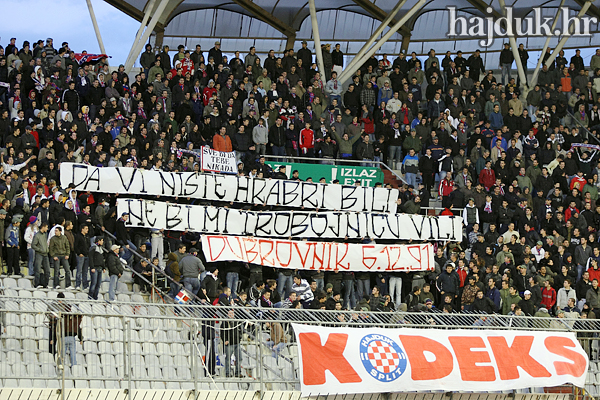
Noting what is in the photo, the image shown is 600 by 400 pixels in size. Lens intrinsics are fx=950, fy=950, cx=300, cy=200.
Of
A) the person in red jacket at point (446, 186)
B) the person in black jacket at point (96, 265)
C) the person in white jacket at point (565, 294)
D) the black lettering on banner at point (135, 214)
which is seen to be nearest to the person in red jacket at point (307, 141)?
the person in red jacket at point (446, 186)

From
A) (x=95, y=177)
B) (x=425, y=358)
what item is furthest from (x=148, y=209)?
(x=425, y=358)

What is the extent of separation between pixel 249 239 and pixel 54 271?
5.25 m

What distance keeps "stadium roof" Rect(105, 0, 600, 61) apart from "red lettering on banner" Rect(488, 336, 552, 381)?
2563cm

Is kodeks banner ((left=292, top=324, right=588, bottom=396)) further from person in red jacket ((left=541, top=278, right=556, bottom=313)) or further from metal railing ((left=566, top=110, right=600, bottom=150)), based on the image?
metal railing ((left=566, top=110, right=600, bottom=150))

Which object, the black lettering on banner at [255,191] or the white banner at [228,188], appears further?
the black lettering on banner at [255,191]

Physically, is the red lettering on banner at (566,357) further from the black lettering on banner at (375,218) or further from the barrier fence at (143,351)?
the black lettering on banner at (375,218)

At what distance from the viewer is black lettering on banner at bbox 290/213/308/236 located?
24.5 meters

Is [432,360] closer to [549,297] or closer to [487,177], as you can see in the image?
[549,297]

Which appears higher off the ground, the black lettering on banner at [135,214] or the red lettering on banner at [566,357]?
the black lettering on banner at [135,214]

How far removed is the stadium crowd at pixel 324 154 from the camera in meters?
21.6

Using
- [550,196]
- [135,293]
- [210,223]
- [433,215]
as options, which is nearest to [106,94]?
[210,223]

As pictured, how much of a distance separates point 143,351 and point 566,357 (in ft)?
24.0

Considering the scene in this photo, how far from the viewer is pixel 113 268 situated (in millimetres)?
20500

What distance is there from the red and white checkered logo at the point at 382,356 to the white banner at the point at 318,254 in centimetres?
814
